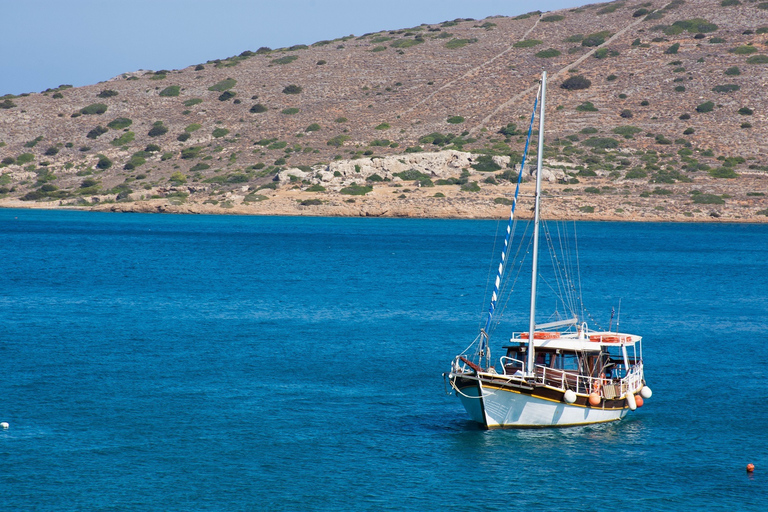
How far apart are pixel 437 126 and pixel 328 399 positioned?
109 meters

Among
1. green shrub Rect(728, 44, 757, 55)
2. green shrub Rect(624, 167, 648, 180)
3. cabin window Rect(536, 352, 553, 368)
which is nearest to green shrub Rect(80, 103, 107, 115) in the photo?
green shrub Rect(624, 167, 648, 180)

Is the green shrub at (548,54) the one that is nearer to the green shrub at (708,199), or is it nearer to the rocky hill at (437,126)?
the rocky hill at (437,126)

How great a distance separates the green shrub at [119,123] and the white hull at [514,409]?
133 meters

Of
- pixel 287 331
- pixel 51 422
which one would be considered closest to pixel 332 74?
pixel 287 331

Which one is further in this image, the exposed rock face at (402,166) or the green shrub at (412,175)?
the exposed rock face at (402,166)

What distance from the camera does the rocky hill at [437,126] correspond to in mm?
118500

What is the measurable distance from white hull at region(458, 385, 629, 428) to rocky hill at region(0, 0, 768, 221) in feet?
285

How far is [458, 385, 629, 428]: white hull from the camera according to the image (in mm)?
26047

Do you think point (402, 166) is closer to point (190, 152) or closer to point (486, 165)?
point (486, 165)

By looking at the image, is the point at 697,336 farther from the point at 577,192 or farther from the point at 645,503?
the point at 577,192

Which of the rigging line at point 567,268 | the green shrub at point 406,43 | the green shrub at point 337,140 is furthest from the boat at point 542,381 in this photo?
the green shrub at point 406,43

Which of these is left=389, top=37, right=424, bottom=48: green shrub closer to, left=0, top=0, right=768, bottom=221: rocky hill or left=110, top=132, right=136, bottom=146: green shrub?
left=0, top=0, right=768, bottom=221: rocky hill

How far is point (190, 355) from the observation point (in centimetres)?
3775

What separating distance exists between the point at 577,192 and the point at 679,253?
29469 mm
